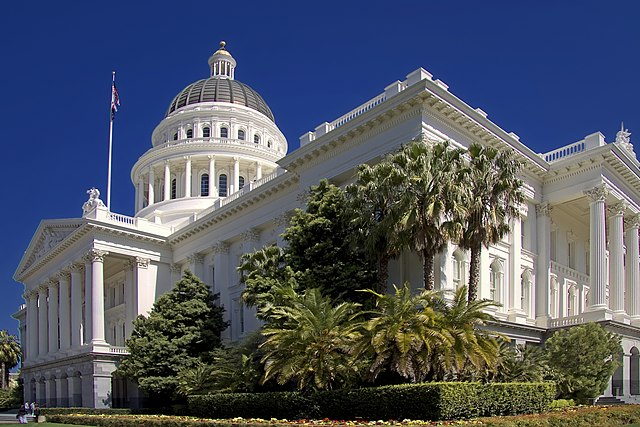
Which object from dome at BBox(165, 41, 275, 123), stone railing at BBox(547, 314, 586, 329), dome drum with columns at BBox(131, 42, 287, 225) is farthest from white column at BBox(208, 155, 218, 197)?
stone railing at BBox(547, 314, 586, 329)

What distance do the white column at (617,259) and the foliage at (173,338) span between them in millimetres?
22934

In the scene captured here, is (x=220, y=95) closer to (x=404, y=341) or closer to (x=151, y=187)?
(x=151, y=187)

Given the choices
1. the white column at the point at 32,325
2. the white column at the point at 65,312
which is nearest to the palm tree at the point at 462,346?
the white column at the point at 65,312

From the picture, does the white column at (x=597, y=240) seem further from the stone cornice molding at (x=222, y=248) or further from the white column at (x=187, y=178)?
the white column at (x=187, y=178)

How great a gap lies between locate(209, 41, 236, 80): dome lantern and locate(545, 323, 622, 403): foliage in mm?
56021

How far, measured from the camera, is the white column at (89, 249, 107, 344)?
158 ft

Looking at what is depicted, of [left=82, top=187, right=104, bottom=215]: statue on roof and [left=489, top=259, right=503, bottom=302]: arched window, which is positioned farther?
[left=82, top=187, right=104, bottom=215]: statue on roof

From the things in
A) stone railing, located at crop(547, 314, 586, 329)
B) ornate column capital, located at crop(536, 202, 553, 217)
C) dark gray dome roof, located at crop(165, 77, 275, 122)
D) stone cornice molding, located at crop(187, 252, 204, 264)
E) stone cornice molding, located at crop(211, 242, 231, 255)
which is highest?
dark gray dome roof, located at crop(165, 77, 275, 122)

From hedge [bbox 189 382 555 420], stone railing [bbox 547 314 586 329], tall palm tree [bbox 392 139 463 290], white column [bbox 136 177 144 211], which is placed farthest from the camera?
white column [bbox 136 177 144 211]

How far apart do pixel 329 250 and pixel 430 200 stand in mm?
6268

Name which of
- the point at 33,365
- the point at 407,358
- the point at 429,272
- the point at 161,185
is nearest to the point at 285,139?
the point at 161,185

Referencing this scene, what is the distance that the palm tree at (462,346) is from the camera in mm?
21266

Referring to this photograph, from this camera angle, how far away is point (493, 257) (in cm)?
3447

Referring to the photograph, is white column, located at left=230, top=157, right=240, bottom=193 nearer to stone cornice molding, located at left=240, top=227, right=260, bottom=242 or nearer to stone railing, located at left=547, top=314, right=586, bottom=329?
stone cornice molding, located at left=240, top=227, right=260, bottom=242
